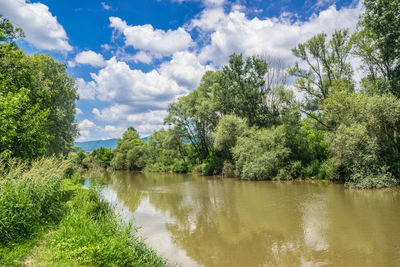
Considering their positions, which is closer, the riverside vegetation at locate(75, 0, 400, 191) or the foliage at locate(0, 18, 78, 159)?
the foliage at locate(0, 18, 78, 159)

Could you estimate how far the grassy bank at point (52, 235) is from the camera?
4672mm

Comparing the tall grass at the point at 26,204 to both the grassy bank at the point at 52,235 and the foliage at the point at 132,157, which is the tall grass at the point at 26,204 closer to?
the grassy bank at the point at 52,235

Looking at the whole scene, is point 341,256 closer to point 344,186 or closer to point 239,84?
point 344,186

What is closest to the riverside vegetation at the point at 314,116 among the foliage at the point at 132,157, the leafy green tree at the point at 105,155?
the foliage at the point at 132,157

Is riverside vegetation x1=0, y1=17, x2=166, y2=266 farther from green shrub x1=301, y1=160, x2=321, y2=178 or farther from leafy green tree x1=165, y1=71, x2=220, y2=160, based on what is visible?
leafy green tree x1=165, y1=71, x2=220, y2=160

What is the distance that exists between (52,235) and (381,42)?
81.2 ft

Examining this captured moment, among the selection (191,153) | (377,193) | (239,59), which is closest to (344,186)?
(377,193)

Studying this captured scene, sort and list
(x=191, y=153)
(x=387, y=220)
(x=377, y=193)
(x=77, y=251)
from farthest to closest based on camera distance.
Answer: (x=191, y=153)
(x=377, y=193)
(x=387, y=220)
(x=77, y=251)

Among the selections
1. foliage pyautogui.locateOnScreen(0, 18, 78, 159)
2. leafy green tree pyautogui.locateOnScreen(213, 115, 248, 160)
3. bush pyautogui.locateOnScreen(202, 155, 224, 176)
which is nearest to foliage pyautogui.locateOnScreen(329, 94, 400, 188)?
leafy green tree pyautogui.locateOnScreen(213, 115, 248, 160)

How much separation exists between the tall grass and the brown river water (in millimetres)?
2029

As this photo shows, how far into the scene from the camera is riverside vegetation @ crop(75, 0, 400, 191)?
679 inches

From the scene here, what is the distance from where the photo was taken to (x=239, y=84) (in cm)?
3300

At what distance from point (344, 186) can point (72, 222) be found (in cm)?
1921

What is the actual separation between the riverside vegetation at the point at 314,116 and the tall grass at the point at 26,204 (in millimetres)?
9630
